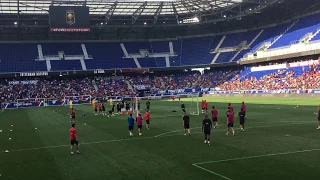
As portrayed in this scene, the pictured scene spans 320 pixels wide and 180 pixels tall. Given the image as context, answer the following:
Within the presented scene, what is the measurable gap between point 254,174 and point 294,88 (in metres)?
52.4

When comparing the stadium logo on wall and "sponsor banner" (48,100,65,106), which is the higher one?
the stadium logo on wall

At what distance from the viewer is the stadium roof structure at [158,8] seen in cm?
6988

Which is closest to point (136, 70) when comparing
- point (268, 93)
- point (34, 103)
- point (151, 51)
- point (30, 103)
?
point (151, 51)

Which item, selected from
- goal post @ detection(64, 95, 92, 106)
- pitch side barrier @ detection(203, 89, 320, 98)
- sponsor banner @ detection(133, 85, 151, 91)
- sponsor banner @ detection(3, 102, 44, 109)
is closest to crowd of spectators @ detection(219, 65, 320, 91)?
pitch side barrier @ detection(203, 89, 320, 98)

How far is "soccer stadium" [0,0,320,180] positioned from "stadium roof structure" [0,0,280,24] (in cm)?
35

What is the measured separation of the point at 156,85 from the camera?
297 feet

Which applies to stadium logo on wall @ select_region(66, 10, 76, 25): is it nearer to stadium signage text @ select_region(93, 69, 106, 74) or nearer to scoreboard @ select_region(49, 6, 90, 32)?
scoreboard @ select_region(49, 6, 90, 32)

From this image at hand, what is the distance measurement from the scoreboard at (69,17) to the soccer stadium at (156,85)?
0.64 ft

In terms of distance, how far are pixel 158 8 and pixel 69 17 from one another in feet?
81.6

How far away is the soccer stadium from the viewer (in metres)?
16.1

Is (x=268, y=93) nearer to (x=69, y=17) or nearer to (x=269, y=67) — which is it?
(x=269, y=67)

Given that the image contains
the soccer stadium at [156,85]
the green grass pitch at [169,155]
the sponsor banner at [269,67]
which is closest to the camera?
the green grass pitch at [169,155]

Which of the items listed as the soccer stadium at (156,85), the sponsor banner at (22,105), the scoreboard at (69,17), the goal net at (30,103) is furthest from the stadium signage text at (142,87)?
the scoreboard at (69,17)

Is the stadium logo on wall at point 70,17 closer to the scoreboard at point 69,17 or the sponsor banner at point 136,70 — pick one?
the scoreboard at point 69,17
